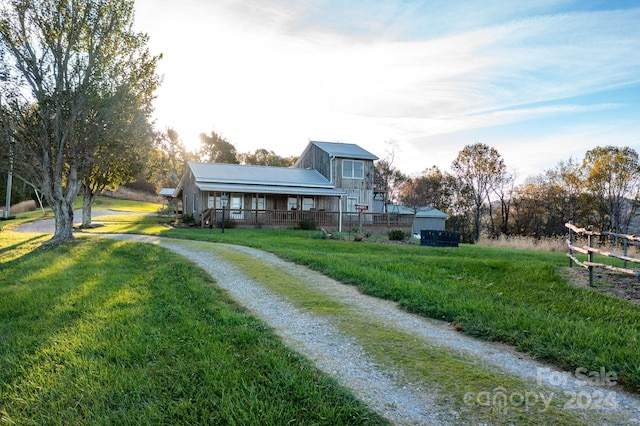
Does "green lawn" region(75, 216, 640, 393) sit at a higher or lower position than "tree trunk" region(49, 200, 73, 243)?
lower

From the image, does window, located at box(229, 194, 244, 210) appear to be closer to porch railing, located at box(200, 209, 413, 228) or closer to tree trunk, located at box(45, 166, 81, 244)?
porch railing, located at box(200, 209, 413, 228)

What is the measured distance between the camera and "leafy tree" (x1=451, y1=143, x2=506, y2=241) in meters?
38.9

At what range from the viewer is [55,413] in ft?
10.9

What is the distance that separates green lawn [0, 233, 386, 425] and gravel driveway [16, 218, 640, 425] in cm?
21

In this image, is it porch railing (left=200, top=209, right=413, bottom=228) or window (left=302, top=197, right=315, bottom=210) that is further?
window (left=302, top=197, right=315, bottom=210)

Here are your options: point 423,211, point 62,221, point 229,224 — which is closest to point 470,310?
point 62,221

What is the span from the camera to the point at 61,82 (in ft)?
Answer: 48.8

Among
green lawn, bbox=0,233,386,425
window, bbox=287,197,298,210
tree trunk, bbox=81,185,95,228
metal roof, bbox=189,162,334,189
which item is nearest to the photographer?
green lawn, bbox=0,233,386,425

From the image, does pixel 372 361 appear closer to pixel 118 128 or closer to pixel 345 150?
pixel 118 128

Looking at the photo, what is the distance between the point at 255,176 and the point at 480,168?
2397cm

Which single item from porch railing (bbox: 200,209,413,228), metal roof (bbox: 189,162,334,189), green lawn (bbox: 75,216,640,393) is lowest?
green lawn (bbox: 75,216,640,393)

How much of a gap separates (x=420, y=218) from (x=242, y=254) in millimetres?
30000

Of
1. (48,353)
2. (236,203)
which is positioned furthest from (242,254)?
(236,203)

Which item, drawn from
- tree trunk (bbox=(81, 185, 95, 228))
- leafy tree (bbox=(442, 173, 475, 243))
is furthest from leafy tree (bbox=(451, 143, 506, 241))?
tree trunk (bbox=(81, 185, 95, 228))
